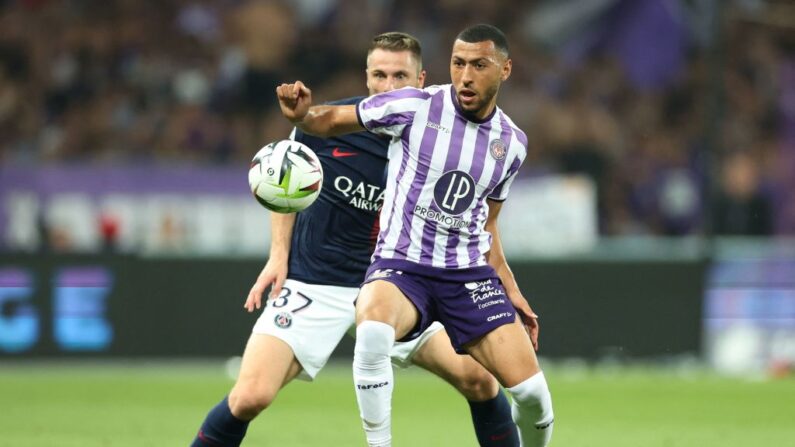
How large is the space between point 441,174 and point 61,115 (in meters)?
10.3

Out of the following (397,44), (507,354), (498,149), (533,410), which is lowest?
(533,410)

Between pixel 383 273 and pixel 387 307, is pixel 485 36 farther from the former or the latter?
pixel 387 307

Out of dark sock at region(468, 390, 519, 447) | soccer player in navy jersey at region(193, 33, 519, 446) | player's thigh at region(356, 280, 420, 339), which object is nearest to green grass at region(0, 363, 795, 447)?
dark sock at region(468, 390, 519, 447)

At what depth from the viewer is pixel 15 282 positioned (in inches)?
530

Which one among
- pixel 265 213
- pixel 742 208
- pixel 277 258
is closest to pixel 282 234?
pixel 277 258

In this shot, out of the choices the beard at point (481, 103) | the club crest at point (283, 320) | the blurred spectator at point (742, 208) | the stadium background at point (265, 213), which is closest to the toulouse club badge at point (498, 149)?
the beard at point (481, 103)

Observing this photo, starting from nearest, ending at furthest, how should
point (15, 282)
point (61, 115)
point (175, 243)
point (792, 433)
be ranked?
point (792, 433) → point (15, 282) → point (175, 243) → point (61, 115)

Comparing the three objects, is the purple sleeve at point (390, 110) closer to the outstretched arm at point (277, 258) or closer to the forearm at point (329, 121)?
the forearm at point (329, 121)

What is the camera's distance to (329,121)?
5859mm

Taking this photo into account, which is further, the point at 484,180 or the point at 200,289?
the point at 200,289

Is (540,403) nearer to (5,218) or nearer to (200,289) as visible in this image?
(200,289)

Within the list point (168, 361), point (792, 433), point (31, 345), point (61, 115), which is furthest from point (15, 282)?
point (792, 433)

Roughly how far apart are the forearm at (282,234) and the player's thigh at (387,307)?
58 centimetres

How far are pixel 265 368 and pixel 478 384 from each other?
1044 millimetres
